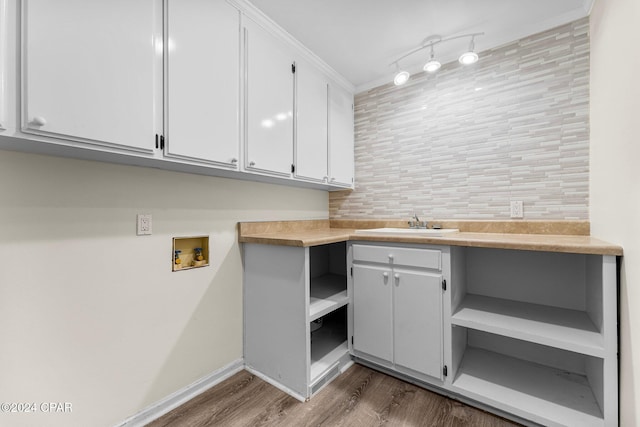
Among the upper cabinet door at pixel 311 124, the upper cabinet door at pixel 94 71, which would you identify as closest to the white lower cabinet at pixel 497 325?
the upper cabinet door at pixel 311 124

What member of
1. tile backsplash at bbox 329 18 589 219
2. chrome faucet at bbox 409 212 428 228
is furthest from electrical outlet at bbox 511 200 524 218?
chrome faucet at bbox 409 212 428 228

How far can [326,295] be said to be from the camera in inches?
79.0

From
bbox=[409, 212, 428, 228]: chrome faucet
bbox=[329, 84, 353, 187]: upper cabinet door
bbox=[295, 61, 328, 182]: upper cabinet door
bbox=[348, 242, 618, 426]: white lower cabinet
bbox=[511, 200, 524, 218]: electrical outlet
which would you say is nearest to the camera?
bbox=[348, 242, 618, 426]: white lower cabinet

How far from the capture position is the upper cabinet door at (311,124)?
79.7 inches

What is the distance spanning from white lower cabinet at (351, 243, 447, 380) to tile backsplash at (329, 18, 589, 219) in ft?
2.37

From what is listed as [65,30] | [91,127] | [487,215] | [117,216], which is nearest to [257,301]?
[117,216]

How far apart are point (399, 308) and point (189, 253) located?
137 cm

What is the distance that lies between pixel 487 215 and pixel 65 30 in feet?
8.09

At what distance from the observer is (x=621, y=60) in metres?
1.14

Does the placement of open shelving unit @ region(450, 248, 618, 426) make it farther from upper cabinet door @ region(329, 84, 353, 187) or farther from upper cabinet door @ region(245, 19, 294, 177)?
upper cabinet door @ region(245, 19, 294, 177)

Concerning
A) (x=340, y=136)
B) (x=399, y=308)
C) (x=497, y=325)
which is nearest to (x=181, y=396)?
(x=399, y=308)

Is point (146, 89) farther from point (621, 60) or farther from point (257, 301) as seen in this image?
point (621, 60)

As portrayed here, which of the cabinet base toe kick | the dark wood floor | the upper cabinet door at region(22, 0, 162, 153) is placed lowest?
the dark wood floor

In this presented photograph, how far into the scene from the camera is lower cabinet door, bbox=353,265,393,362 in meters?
1.75
